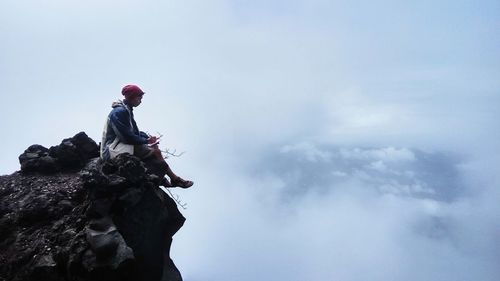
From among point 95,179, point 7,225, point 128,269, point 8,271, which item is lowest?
point 8,271

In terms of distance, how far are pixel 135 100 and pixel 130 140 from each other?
1925mm

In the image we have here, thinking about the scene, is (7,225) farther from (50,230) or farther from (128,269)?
(128,269)

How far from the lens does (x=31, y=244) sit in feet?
43.8

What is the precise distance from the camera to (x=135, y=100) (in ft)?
50.7

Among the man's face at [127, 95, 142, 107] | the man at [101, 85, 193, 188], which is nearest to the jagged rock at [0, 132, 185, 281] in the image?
the man at [101, 85, 193, 188]

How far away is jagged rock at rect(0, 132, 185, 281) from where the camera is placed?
1216 centimetres

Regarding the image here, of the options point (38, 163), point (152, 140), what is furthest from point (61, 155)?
point (152, 140)

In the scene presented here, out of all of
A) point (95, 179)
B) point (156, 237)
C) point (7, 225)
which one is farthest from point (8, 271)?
point (156, 237)

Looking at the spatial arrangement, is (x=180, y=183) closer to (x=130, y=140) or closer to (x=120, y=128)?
(x=130, y=140)

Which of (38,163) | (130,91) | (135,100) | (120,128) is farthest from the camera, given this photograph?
(38,163)

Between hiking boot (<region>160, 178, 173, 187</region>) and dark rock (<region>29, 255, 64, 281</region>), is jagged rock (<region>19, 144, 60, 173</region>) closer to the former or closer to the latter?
hiking boot (<region>160, 178, 173, 187</region>)

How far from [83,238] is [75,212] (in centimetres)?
212

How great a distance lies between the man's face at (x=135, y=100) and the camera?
15.4m

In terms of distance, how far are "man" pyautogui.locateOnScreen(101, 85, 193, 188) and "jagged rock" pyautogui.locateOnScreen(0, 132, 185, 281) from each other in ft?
2.20
